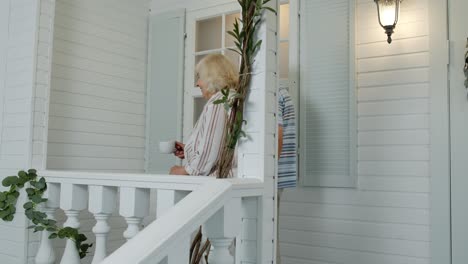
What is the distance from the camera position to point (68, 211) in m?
2.18

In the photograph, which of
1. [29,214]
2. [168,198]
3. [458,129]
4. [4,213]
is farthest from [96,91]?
[458,129]

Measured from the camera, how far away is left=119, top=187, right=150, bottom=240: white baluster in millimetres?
1849

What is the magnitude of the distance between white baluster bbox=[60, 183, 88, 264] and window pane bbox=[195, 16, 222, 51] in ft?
7.63

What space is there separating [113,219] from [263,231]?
2.13 metres

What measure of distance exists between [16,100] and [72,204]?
975 millimetres

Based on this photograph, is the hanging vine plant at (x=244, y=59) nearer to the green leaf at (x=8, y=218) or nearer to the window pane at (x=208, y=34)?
the green leaf at (x=8, y=218)

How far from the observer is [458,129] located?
292 centimetres

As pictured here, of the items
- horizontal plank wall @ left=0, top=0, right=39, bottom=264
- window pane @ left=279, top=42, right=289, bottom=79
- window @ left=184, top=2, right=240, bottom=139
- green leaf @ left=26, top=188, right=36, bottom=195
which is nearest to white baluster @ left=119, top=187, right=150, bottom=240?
green leaf @ left=26, top=188, right=36, bottom=195

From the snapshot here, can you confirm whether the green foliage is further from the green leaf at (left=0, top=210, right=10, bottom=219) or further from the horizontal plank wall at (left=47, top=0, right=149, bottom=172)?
the horizontal plank wall at (left=47, top=0, right=149, bottom=172)

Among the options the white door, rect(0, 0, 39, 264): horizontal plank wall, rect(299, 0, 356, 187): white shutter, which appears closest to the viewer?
rect(0, 0, 39, 264): horizontal plank wall

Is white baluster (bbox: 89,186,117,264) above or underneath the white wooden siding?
underneath

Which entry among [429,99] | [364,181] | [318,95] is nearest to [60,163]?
[318,95]

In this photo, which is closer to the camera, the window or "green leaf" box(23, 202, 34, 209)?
"green leaf" box(23, 202, 34, 209)

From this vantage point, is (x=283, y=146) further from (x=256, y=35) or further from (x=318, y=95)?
(x=256, y=35)
